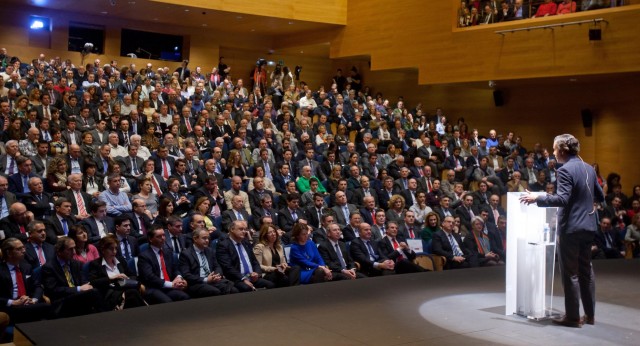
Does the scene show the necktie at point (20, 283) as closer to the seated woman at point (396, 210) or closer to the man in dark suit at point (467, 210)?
the seated woman at point (396, 210)

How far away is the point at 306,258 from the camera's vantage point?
6012 millimetres

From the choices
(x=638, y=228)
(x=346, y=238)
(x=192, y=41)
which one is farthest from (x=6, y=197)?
(x=192, y=41)

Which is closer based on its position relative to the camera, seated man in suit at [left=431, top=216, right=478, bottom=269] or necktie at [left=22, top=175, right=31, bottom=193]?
necktie at [left=22, top=175, right=31, bottom=193]

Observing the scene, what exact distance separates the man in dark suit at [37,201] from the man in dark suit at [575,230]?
14.2 feet

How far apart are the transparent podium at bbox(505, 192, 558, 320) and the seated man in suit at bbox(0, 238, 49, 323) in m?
2.91

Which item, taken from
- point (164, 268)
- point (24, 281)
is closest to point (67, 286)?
point (24, 281)

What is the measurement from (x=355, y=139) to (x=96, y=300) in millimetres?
7276

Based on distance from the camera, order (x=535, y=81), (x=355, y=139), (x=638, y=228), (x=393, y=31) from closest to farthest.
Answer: (x=638, y=228) → (x=355, y=139) → (x=535, y=81) → (x=393, y=31)

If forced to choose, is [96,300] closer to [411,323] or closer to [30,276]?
[30,276]

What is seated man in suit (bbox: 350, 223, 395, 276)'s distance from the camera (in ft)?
20.9

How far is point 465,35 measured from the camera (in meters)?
12.7

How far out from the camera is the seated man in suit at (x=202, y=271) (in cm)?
523

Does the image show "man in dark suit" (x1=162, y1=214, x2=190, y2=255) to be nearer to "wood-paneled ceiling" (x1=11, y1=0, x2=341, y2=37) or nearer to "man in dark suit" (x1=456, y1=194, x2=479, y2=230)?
"man in dark suit" (x1=456, y1=194, x2=479, y2=230)

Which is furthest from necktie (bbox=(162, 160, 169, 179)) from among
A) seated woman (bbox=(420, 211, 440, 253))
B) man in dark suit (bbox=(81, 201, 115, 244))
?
seated woman (bbox=(420, 211, 440, 253))
